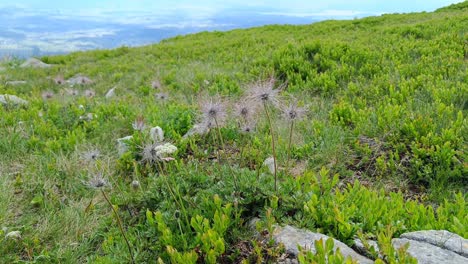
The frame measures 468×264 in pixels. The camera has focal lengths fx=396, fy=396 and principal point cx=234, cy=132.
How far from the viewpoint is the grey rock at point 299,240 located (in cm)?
313

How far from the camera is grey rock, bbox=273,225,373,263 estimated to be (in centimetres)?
313

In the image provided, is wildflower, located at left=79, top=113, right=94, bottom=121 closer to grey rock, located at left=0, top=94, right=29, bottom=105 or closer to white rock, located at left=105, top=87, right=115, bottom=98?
grey rock, located at left=0, top=94, right=29, bottom=105

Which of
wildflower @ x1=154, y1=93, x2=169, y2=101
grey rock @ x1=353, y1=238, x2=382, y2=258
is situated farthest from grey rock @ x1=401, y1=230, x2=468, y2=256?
wildflower @ x1=154, y1=93, x2=169, y2=101

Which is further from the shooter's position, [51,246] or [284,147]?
[284,147]

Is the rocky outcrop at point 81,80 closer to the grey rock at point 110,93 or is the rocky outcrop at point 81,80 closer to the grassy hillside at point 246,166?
the grey rock at point 110,93

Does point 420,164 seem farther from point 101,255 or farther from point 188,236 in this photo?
point 101,255

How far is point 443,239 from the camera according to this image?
10.4 feet

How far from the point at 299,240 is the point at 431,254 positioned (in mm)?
997

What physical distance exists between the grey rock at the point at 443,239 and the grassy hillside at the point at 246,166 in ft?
0.60

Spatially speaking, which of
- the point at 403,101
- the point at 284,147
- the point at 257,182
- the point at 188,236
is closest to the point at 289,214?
the point at 257,182

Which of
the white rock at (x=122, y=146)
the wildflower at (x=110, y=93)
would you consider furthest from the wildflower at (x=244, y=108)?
the wildflower at (x=110, y=93)

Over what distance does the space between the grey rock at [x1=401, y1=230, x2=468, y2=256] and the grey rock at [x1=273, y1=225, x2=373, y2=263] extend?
50cm

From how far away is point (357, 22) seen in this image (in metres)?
19.6

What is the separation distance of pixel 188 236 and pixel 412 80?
232 inches
